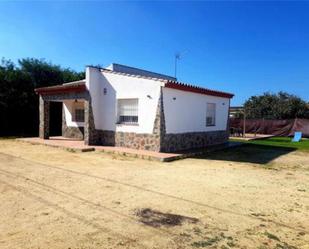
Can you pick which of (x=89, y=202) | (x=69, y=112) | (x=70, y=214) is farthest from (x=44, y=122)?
(x=70, y=214)

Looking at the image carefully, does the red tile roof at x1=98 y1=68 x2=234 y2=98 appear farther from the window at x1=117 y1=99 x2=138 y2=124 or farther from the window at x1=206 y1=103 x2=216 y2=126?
the window at x1=117 y1=99 x2=138 y2=124

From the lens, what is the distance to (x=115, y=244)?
3.68 metres

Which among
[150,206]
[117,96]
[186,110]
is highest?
[117,96]

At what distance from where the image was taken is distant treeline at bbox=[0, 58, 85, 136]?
64.7 ft

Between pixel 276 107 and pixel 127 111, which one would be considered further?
pixel 276 107

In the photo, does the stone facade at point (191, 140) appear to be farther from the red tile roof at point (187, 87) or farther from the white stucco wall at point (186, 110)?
the red tile roof at point (187, 87)

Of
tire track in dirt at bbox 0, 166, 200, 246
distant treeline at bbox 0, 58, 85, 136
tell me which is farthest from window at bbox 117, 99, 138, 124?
distant treeline at bbox 0, 58, 85, 136

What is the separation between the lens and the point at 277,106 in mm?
32781

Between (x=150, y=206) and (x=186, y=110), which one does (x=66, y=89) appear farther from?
(x=150, y=206)

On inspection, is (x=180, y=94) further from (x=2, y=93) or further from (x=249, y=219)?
(x=2, y=93)

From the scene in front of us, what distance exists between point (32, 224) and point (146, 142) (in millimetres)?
8268

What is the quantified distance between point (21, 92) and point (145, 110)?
40.7ft

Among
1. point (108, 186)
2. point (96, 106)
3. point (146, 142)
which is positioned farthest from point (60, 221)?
point (96, 106)

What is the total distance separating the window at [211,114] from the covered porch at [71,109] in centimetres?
619
